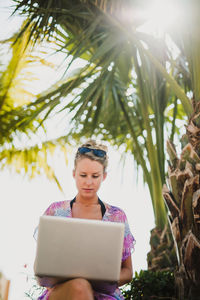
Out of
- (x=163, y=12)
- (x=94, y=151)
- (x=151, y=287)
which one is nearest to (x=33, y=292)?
(x=151, y=287)

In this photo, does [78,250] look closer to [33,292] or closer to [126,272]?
[126,272]

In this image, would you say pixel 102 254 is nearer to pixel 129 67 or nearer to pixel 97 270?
pixel 97 270

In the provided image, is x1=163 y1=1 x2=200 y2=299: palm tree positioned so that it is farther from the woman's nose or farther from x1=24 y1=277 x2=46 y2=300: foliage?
x1=24 y1=277 x2=46 y2=300: foliage

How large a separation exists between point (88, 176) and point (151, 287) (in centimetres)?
126

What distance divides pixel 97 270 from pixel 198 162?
121 centimetres

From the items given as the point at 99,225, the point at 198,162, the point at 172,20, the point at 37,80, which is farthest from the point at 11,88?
the point at 99,225

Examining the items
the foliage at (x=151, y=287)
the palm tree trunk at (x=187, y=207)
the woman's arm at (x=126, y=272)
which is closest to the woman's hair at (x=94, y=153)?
the woman's arm at (x=126, y=272)

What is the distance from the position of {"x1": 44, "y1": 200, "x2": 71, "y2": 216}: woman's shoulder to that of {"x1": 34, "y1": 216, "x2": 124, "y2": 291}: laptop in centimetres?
46

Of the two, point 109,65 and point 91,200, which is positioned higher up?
point 109,65

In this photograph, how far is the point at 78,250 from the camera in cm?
136

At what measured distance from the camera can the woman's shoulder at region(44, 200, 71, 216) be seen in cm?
184

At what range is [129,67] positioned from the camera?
423 cm

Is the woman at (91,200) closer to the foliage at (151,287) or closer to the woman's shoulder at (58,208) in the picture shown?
the woman's shoulder at (58,208)

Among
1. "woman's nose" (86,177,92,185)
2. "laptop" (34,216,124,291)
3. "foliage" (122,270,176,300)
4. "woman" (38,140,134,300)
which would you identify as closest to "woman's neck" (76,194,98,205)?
"woman" (38,140,134,300)
